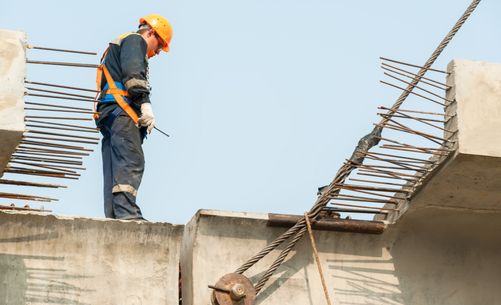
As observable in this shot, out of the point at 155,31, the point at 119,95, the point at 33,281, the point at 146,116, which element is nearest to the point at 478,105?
the point at 146,116

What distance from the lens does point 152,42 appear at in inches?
367

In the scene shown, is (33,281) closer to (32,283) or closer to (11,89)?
(32,283)

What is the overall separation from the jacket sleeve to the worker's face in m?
0.51

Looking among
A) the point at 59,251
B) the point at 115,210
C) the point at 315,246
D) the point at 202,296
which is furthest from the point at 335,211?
the point at 59,251

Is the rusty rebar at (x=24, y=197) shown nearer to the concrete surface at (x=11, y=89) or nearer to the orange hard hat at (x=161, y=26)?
the concrete surface at (x=11, y=89)

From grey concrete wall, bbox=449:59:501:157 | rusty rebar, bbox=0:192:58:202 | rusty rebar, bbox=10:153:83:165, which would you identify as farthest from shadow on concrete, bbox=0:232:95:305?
grey concrete wall, bbox=449:59:501:157

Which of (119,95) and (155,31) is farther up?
(155,31)

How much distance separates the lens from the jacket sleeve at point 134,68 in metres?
8.39

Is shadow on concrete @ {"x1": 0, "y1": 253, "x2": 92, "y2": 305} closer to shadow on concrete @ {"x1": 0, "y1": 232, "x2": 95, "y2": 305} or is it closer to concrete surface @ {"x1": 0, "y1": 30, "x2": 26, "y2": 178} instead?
shadow on concrete @ {"x1": 0, "y1": 232, "x2": 95, "y2": 305}

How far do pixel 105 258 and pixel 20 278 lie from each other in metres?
0.82

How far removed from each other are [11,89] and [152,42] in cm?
275

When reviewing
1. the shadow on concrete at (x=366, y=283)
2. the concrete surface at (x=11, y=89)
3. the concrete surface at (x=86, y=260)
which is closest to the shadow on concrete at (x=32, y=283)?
the concrete surface at (x=86, y=260)

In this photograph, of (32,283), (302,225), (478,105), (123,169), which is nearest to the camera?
(478,105)

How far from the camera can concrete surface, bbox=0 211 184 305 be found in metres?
7.63
